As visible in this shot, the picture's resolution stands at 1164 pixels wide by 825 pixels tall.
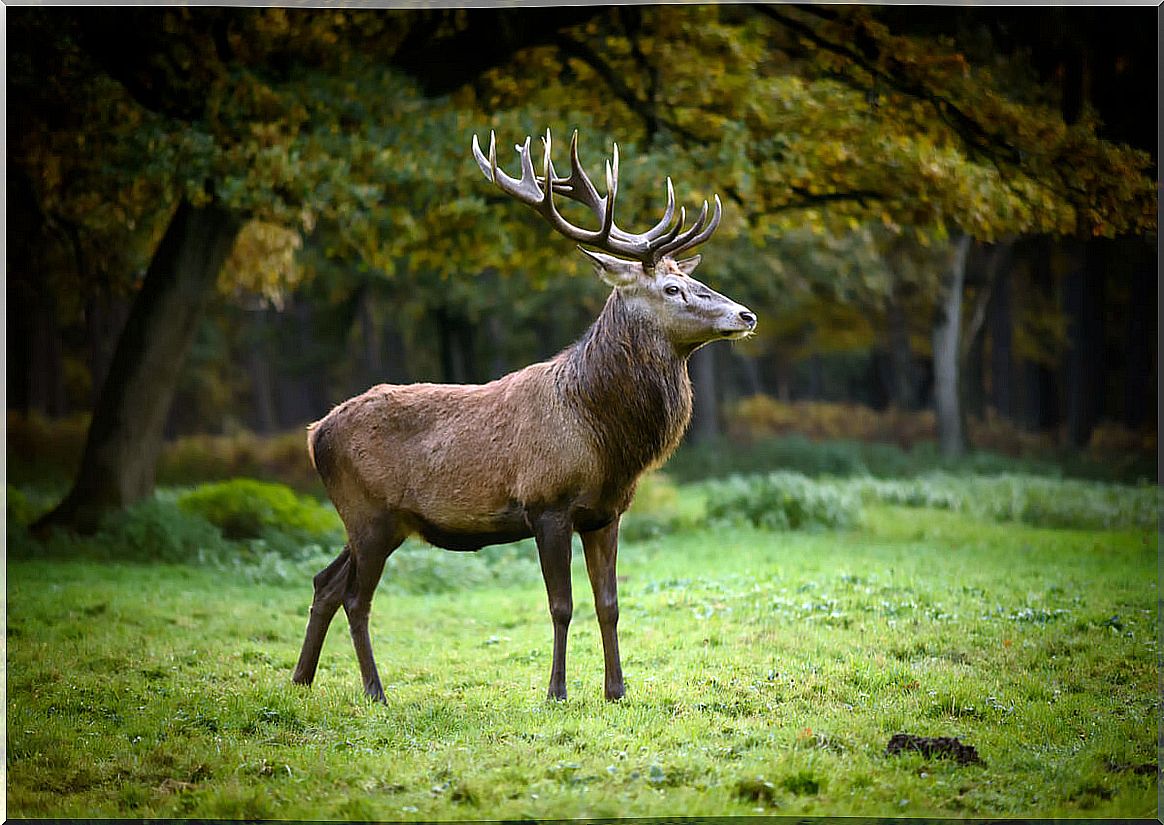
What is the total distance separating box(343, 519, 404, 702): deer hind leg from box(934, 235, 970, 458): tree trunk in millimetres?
13492

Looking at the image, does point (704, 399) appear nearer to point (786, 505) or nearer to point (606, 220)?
point (786, 505)

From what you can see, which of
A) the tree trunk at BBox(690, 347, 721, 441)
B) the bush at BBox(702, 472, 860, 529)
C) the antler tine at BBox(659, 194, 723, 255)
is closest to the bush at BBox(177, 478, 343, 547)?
the bush at BBox(702, 472, 860, 529)

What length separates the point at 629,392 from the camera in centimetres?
714

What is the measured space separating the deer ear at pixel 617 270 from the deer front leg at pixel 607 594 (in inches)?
57.2

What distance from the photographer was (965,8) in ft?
32.0

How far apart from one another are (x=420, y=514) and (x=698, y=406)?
15379 millimetres

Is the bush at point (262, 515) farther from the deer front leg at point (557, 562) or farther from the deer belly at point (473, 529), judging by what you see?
the deer front leg at point (557, 562)

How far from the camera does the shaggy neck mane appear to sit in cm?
712

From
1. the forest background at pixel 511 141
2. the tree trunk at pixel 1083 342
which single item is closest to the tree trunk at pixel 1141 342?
the forest background at pixel 511 141

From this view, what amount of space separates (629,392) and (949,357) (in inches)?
525

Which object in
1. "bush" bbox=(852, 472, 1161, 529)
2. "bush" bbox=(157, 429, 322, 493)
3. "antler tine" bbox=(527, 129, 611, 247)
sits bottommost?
"bush" bbox=(852, 472, 1161, 529)

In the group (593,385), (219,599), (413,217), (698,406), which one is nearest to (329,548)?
(219,599)

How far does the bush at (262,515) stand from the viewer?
12812 millimetres

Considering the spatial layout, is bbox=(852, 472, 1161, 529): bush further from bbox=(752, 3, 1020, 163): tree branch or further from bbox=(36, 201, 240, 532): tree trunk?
bbox=(36, 201, 240, 532): tree trunk
